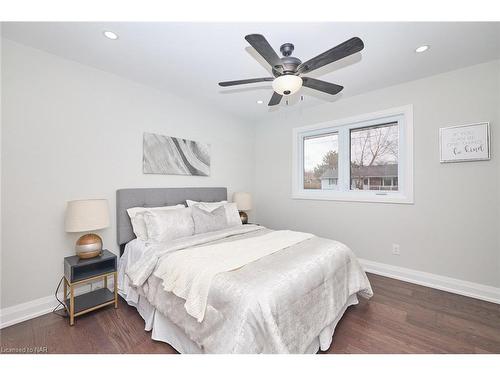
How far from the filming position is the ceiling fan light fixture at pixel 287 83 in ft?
5.53

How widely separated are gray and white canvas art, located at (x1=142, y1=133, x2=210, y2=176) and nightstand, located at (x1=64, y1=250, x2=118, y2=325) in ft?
3.76

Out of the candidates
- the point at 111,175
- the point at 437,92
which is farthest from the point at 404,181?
the point at 111,175

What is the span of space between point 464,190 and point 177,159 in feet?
11.5

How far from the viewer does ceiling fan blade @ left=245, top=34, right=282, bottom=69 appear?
1.39 m

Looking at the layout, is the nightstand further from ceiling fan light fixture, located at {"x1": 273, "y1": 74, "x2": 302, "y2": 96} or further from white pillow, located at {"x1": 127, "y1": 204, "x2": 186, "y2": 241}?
ceiling fan light fixture, located at {"x1": 273, "y1": 74, "x2": 302, "y2": 96}

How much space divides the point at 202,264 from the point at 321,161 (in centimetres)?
276

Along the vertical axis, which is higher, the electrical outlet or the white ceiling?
the white ceiling

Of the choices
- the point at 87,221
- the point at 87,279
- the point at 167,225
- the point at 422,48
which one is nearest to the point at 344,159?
the point at 422,48

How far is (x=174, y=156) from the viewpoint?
10.2 feet

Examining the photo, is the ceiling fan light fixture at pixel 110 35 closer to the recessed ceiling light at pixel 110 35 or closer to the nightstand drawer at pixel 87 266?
the recessed ceiling light at pixel 110 35

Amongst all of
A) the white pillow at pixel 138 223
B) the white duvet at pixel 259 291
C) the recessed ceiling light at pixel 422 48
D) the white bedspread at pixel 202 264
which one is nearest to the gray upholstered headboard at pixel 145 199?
the white pillow at pixel 138 223

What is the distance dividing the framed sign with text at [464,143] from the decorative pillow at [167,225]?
3.05 meters

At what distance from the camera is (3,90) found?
1928 millimetres

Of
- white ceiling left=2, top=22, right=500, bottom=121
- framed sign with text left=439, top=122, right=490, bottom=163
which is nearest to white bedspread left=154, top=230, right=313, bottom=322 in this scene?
white ceiling left=2, top=22, right=500, bottom=121
